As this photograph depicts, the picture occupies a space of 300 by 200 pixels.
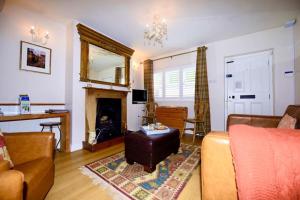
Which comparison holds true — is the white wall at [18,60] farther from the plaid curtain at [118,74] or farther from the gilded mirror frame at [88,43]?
the plaid curtain at [118,74]

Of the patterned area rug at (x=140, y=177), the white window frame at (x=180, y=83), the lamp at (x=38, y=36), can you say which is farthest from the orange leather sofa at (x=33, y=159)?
the white window frame at (x=180, y=83)

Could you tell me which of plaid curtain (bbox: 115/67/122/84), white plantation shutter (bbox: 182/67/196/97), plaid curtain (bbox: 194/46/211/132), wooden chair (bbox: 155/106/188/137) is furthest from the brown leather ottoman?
white plantation shutter (bbox: 182/67/196/97)

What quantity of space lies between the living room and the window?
0.05m

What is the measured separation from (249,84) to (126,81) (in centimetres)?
330

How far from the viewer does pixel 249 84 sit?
3.46 m

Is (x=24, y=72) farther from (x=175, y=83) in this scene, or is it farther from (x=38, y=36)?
(x=175, y=83)

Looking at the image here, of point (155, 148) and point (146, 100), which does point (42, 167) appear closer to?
point (155, 148)

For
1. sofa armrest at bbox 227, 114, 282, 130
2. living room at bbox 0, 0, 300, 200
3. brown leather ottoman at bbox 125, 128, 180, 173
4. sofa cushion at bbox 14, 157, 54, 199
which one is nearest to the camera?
sofa cushion at bbox 14, 157, 54, 199

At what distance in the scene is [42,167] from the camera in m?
1.28

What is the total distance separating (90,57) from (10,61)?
137cm

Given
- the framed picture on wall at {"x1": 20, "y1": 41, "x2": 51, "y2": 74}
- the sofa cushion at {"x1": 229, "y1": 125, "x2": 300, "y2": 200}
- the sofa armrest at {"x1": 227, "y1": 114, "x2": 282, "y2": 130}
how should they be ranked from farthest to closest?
the framed picture on wall at {"x1": 20, "y1": 41, "x2": 51, "y2": 74}
the sofa armrest at {"x1": 227, "y1": 114, "x2": 282, "y2": 130}
the sofa cushion at {"x1": 229, "y1": 125, "x2": 300, "y2": 200}

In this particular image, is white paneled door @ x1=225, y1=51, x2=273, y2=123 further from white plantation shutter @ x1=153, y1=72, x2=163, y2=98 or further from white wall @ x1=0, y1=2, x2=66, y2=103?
white wall @ x1=0, y1=2, x2=66, y2=103

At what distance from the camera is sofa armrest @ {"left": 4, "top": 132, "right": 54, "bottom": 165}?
138 centimetres

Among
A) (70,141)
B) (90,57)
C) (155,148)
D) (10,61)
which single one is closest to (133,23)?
(90,57)
